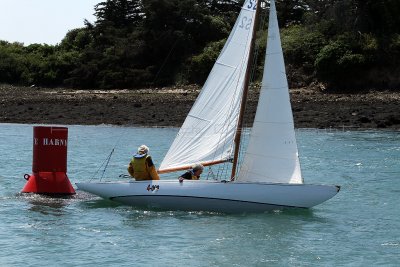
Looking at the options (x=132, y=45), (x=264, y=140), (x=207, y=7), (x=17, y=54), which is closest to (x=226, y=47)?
(x=264, y=140)

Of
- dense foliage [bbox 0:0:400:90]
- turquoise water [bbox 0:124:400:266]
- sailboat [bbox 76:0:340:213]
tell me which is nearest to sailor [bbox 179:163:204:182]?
sailboat [bbox 76:0:340:213]

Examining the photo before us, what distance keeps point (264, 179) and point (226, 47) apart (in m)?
3.21

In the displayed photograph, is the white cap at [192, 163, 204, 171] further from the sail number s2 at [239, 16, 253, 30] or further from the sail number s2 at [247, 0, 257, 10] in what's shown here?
the sail number s2 at [247, 0, 257, 10]

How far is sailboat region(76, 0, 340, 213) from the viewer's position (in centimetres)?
1830

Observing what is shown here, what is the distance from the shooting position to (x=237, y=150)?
19.0 m

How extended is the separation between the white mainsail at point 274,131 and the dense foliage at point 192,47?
3766 cm

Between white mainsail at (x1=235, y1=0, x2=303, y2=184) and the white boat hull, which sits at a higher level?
white mainsail at (x1=235, y1=0, x2=303, y2=184)

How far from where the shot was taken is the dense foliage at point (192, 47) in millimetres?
56781

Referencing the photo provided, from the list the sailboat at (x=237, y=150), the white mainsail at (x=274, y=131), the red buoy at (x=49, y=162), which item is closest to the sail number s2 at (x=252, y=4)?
the sailboat at (x=237, y=150)

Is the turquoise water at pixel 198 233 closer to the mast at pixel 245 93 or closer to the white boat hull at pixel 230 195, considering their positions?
the white boat hull at pixel 230 195

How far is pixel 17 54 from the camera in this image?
7825 centimetres

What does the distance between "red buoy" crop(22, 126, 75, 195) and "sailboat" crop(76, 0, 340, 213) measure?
116 centimetres

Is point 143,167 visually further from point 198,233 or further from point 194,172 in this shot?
point 198,233

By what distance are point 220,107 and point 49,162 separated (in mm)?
4452
